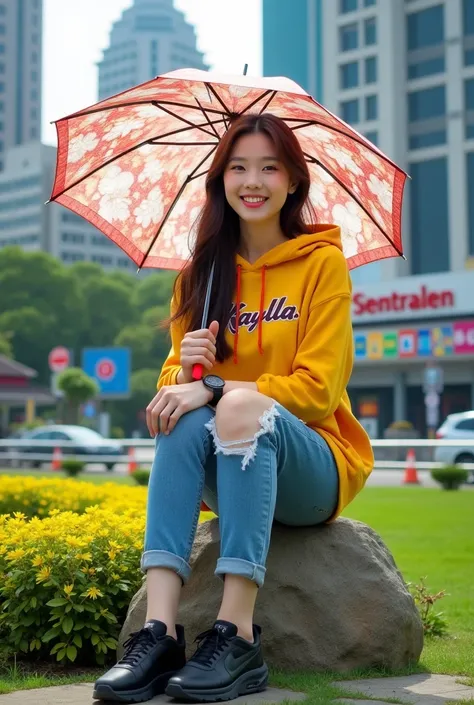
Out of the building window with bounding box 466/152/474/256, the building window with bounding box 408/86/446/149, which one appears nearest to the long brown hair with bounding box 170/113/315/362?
the building window with bounding box 466/152/474/256

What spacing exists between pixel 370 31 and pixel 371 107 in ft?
14.6

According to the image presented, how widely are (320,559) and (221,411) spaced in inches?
32.7

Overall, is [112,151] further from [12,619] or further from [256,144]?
[12,619]

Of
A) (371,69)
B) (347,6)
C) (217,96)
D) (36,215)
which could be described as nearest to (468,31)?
(371,69)

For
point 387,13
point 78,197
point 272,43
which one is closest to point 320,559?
point 78,197

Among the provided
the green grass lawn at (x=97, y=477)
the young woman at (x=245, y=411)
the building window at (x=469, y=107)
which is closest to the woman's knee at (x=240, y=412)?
the young woman at (x=245, y=411)

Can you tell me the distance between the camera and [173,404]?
338 centimetres

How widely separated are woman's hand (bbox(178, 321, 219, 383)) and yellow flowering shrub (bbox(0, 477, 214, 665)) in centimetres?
92

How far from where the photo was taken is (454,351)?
38.3m

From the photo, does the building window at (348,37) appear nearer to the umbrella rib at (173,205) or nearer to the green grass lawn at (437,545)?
the green grass lawn at (437,545)

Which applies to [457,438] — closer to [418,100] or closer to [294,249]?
[294,249]

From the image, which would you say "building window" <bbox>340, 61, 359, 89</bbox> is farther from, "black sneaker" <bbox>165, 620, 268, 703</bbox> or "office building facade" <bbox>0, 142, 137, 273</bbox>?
"office building facade" <bbox>0, 142, 137, 273</bbox>

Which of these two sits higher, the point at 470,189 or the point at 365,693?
the point at 470,189

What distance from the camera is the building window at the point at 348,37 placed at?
58.4m
